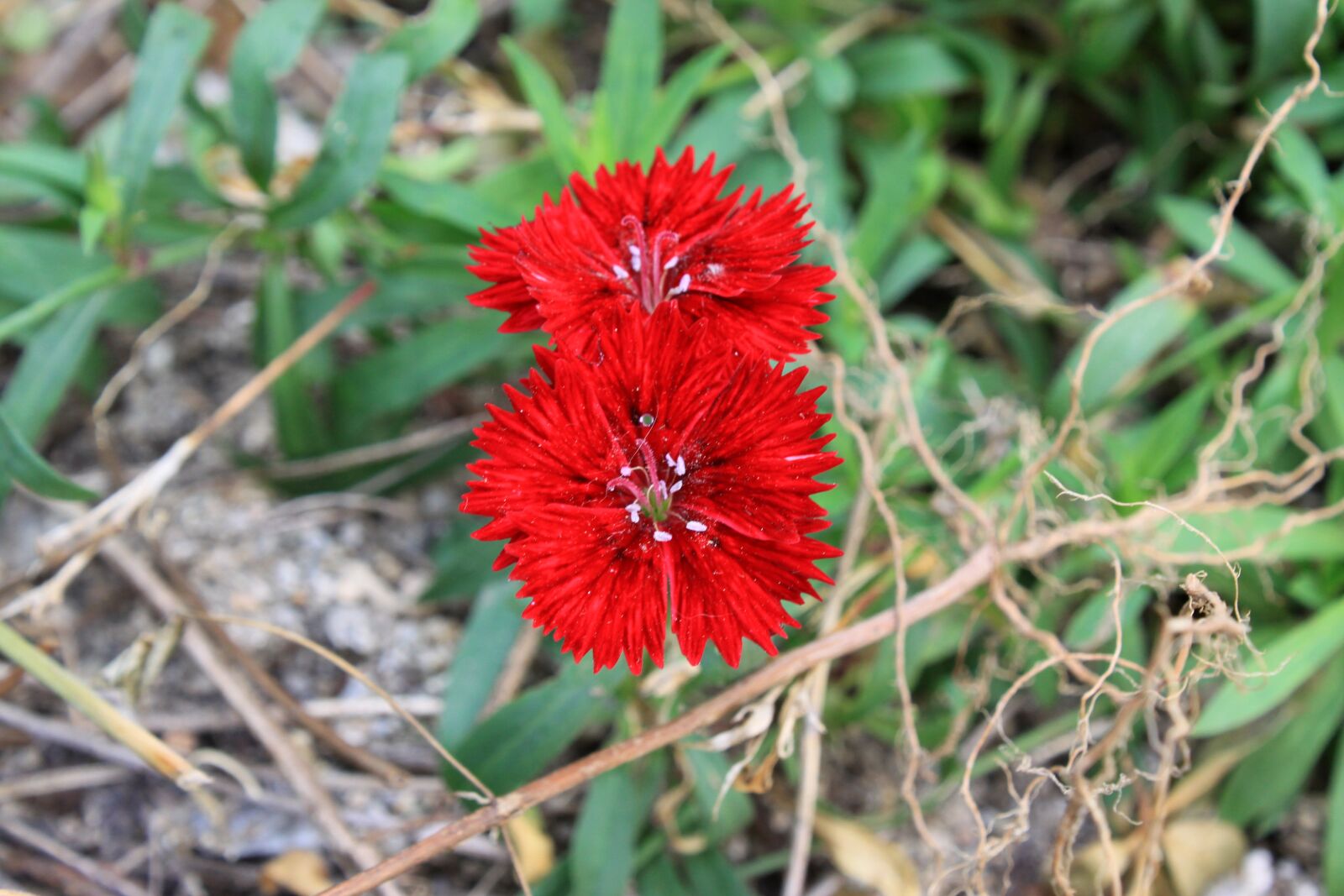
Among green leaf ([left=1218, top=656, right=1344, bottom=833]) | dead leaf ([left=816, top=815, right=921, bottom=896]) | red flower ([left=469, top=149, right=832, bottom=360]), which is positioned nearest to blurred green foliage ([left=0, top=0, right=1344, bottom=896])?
green leaf ([left=1218, top=656, right=1344, bottom=833])

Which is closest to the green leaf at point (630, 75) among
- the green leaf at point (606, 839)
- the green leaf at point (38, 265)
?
the green leaf at point (38, 265)

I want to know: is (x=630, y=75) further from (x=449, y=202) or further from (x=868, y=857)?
(x=868, y=857)

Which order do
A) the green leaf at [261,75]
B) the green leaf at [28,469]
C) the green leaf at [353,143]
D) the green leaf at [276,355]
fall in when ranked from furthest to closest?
the green leaf at [276,355], the green leaf at [261,75], the green leaf at [353,143], the green leaf at [28,469]

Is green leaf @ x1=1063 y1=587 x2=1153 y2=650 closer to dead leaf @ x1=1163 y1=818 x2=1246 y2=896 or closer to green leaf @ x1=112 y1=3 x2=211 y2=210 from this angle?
dead leaf @ x1=1163 y1=818 x2=1246 y2=896

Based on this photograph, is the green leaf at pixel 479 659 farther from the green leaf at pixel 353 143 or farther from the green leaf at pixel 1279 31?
the green leaf at pixel 1279 31

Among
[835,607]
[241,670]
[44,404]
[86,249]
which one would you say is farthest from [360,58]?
[835,607]

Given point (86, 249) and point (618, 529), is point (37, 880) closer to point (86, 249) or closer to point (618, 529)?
point (86, 249)

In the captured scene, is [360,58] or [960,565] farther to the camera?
[360,58]

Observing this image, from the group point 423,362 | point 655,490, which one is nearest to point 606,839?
point 655,490
